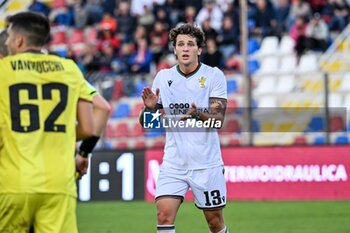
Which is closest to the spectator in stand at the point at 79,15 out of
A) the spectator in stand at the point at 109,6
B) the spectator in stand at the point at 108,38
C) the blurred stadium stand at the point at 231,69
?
the blurred stadium stand at the point at 231,69

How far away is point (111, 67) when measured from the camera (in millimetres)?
21766

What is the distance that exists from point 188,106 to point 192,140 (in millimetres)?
313

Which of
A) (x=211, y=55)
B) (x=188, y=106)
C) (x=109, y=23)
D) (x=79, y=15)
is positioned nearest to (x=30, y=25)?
(x=188, y=106)

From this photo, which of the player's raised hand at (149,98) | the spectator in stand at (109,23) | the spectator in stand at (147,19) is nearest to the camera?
the player's raised hand at (149,98)

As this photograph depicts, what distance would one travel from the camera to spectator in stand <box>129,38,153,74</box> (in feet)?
68.3

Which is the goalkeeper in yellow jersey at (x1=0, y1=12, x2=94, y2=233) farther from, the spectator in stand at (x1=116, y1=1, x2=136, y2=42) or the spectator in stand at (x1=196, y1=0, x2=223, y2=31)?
the spectator in stand at (x1=116, y1=1, x2=136, y2=42)

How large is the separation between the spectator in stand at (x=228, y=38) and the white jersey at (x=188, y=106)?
11819 millimetres

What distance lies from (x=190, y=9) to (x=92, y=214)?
7.66 metres

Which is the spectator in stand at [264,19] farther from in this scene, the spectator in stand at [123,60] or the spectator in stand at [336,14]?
the spectator in stand at [123,60]

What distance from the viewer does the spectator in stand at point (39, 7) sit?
24.0 meters

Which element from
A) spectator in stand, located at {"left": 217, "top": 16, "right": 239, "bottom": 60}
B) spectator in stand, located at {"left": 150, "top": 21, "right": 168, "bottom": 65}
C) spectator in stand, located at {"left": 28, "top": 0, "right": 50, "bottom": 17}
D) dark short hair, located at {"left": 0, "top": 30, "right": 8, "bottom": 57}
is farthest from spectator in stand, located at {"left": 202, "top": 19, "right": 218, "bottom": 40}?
dark short hair, located at {"left": 0, "top": 30, "right": 8, "bottom": 57}

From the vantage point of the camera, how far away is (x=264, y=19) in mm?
21250

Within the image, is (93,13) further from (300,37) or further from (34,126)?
(34,126)

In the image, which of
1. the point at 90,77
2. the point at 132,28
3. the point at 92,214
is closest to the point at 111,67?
the point at 132,28
